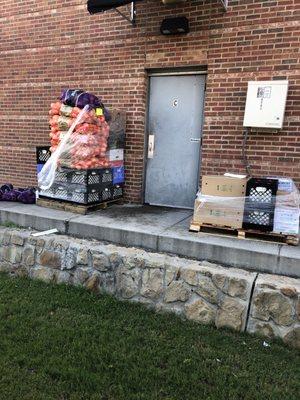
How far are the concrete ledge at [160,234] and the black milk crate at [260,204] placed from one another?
20 centimetres

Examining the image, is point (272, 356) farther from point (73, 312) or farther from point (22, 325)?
point (22, 325)

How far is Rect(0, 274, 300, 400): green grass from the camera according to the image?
3.04m

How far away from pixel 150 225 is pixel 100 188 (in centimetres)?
118

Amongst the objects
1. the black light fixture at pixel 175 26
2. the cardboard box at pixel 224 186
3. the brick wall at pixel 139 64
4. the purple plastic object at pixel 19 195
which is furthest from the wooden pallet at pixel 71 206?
the black light fixture at pixel 175 26

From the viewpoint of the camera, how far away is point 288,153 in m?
5.41

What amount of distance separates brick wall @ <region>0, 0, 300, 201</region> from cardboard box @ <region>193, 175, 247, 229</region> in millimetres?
1212

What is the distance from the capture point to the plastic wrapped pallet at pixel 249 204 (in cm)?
438

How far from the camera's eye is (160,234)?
4.72 m

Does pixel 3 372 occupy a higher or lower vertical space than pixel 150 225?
lower

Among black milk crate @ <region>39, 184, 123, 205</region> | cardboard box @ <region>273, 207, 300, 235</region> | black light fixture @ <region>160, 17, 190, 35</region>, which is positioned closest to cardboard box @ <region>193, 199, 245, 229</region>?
cardboard box @ <region>273, 207, 300, 235</region>

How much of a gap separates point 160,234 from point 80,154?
5.67 ft

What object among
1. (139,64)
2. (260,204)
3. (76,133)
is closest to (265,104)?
(260,204)

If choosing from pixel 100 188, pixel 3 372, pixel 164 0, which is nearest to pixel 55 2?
pixel 164 0

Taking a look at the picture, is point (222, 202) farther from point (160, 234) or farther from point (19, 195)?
point (19, 195)
